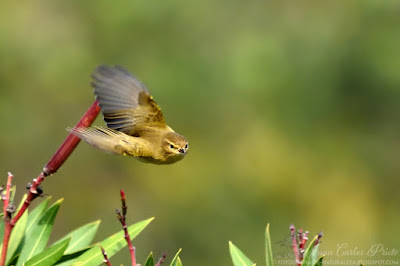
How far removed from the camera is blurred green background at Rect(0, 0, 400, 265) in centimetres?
767

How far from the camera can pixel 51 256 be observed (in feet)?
5.89

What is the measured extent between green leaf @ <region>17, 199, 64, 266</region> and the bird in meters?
0.24

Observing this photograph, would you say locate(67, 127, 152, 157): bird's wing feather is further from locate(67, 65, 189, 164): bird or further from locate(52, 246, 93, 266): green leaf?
locate(52, 246, 93, 266): green leaf

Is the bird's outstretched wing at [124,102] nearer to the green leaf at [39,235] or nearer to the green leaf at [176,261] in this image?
the green leaf at [39,235]

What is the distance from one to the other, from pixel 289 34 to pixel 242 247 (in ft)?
8.38

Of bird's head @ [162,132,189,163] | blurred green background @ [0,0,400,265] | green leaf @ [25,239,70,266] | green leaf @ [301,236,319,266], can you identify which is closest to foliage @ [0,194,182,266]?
green leaf @ [25,239,70,266]

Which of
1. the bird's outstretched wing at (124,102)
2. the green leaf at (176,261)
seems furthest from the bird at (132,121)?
the green leaf at (176,261)

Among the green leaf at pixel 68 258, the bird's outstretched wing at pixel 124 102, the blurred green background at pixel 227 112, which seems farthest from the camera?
the blurred green background at pixel 227 112

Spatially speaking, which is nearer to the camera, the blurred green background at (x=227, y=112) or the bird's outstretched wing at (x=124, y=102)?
the bird's outstretched wing at (x=124, y=102)

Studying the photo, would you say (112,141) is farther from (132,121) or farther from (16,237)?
(16,237)

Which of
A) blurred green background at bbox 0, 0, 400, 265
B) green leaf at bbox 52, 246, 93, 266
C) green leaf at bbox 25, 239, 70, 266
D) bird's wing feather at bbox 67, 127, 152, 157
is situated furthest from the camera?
blurred green background at bbox 0, 0, 400, 265

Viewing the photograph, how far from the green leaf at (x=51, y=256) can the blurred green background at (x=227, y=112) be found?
564 cm

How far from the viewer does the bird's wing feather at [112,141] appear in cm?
169

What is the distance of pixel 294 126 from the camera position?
8320 millimetres
